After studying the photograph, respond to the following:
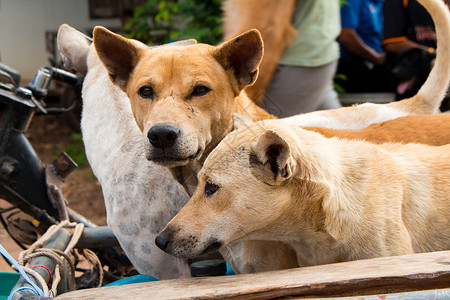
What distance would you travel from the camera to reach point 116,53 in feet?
7.04

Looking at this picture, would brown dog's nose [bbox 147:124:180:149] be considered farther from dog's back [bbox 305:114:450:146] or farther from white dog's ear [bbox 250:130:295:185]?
dog's back [bbox 305:114:450:146]

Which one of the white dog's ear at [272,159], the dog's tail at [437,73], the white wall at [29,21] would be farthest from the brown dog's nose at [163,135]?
the dog's tail at [437,73]

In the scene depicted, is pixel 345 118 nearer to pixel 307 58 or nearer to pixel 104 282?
pixel 307 58

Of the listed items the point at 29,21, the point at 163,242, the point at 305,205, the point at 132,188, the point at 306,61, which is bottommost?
the point at 132,188

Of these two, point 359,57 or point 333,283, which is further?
point 359,57

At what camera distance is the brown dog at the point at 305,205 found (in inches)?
63.4

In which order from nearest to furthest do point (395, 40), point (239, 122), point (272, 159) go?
point (272, 159)
point (239, 122)
point (395, 40)

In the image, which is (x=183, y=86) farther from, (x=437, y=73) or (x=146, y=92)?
(x=437, y=73)

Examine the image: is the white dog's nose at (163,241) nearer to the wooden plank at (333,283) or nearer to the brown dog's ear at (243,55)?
the wooden plank at (333,283)

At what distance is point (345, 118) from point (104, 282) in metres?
1.57

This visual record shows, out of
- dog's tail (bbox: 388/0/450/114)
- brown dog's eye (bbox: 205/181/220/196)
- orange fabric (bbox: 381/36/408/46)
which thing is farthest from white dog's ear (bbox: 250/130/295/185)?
orange fabric (bbox: 381/36/408/46)

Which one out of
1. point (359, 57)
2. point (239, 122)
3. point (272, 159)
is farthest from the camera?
point (359, 57)

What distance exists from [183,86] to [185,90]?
17 mm

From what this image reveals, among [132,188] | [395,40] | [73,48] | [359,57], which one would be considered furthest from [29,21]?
[359,57]
